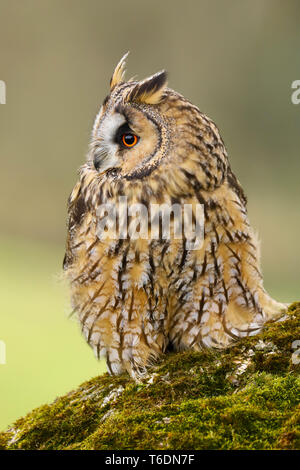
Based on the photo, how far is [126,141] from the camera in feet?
5.41

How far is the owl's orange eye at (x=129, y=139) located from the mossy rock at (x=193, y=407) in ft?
2.25

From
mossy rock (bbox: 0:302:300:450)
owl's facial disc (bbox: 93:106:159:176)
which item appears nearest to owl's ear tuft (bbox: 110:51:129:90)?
owl's facial disc (bbox: 93:106:159:176)

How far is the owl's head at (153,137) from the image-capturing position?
1641mm

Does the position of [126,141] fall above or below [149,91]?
below

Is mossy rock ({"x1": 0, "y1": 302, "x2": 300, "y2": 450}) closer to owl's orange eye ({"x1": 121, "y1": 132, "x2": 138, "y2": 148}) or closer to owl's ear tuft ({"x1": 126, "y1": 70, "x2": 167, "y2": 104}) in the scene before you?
owl's orange eye ({"x1": 121, "y1": 132, "x2": 138, "y2": 148})

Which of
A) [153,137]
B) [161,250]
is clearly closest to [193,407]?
[161,250]

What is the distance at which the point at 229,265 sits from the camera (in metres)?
1.73

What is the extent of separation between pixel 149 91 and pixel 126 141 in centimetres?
18

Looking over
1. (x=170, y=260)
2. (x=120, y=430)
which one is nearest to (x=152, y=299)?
(x=170, y=260)

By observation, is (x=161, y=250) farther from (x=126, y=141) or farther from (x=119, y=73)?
(x=119, y=73)
